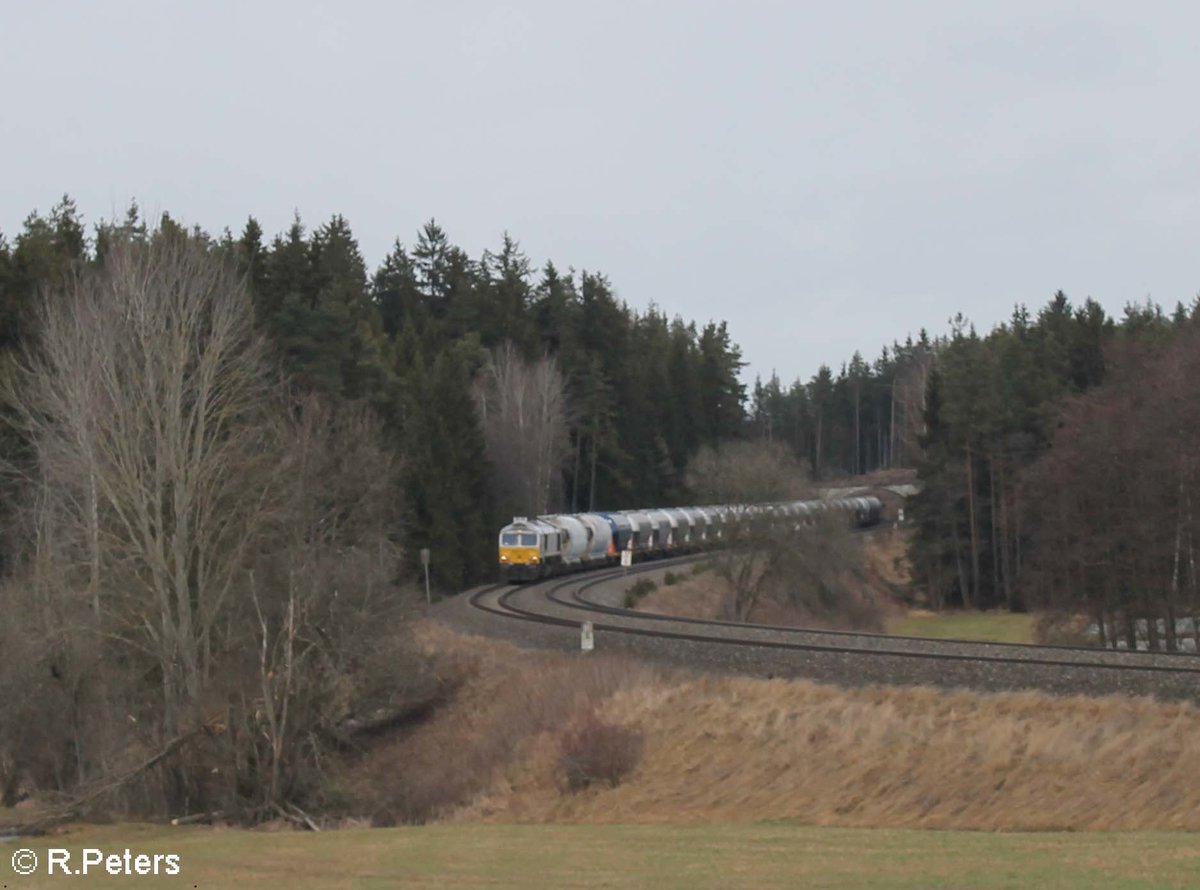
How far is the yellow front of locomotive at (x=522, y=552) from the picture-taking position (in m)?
59.3

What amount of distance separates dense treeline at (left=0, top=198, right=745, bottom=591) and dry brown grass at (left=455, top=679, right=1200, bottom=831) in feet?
65.3

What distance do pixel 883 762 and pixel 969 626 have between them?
5059 centimetres

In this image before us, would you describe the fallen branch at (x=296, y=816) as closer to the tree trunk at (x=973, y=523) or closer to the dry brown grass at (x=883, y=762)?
the dry brown grass at (x=883, y=762)

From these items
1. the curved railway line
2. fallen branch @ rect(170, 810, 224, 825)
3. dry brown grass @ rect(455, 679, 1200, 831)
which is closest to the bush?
A: dry brown grass @ rect(455, 679, 1200, 831)

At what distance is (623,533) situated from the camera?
237 feet

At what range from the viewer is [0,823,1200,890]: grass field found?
14.9 m

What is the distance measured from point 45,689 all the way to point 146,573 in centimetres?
446

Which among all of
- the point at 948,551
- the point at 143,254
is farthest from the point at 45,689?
the point at 948,551

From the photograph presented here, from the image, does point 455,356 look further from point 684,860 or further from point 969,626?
point 684,860

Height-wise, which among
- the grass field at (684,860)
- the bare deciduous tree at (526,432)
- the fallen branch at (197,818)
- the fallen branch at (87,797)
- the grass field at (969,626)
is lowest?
the grass field at (969,626)

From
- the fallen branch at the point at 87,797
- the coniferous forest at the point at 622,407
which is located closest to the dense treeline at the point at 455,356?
the coniferous forest at the point at 622,407

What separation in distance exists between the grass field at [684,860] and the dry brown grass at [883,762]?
1.79 m

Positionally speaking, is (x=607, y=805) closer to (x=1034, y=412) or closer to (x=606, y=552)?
(x=606, y=552)

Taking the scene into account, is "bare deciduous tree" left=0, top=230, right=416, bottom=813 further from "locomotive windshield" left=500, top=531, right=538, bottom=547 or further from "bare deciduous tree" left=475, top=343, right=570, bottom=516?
"bare deciduous tree" left=475, top=343, right=570, bottom=516
